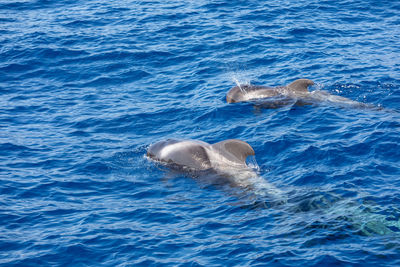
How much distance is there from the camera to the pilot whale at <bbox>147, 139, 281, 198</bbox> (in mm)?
15531

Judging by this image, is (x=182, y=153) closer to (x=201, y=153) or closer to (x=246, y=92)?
(x=201, y=153)

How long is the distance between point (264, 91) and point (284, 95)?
851mm

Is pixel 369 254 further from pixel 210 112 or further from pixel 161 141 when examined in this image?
pixel 210 112

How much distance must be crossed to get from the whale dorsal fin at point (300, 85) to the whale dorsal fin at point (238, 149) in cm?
593

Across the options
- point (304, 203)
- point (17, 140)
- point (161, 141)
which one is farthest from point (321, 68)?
point (17, 140)

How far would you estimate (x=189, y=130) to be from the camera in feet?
65.0

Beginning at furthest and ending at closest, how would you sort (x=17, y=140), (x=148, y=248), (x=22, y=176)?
1. (x=17, y=140)
2. (x=22, y=176)
3. (x=148, y=248)

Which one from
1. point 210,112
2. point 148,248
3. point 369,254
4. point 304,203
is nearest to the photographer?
point 369,254

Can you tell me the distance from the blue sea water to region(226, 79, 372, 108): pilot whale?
415 millimetres

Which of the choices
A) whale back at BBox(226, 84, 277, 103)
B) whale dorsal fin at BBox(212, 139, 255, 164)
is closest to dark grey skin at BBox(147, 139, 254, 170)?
whale dorsal fin at BBox(212, 139, 255, 164)

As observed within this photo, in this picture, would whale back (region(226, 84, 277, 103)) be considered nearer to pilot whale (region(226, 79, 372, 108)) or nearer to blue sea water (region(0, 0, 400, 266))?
pilot whale (region(226, 79, 372, 108))

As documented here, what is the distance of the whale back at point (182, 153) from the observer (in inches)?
651

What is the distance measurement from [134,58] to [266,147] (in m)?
11.3

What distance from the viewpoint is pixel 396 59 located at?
78.4 ft
